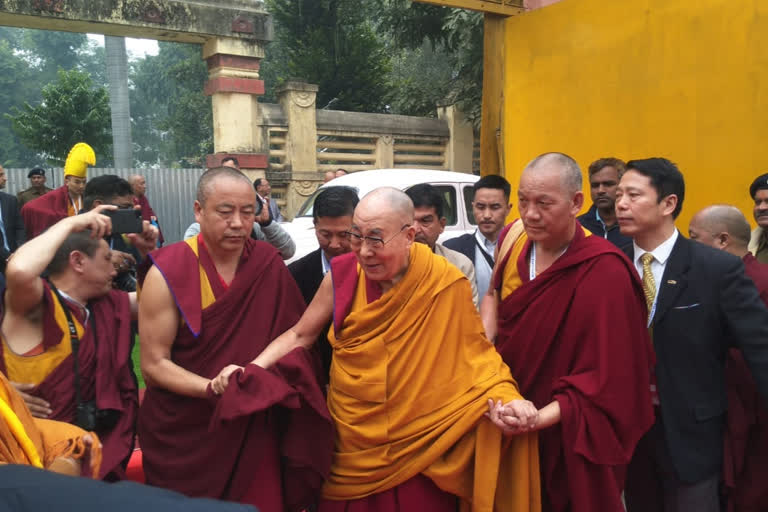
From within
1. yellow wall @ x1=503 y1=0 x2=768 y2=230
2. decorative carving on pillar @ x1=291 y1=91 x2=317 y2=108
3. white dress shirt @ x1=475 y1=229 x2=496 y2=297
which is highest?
decorative carving on pillar @ x1=291 y1=91 x2=317 y2=108

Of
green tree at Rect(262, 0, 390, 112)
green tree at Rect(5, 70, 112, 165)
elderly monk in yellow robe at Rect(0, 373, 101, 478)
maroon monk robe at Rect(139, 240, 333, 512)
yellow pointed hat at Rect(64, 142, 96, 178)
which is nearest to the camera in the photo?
elderly monk in yellow robe at Rect(0, 373, 101, 478)

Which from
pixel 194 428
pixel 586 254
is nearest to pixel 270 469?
pixel 194 428

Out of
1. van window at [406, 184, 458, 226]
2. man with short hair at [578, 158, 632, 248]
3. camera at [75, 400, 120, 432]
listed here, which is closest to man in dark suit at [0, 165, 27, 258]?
camera at [75, 400, 120, 432]

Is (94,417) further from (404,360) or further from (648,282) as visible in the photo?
(648,282)

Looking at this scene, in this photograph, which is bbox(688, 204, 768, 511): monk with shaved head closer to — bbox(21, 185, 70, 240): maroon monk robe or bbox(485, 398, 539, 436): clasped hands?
bbox(485, 398, 539, 436): clasped hands

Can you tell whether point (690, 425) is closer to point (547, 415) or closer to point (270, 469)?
point (547, 415)

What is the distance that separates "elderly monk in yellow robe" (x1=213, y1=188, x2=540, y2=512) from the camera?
2.33 meters

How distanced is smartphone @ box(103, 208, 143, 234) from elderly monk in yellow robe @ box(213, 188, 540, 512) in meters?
0.81

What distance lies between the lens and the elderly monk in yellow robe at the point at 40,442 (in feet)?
5.02

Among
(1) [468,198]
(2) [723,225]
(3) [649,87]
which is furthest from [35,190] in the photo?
(2) [723,225]

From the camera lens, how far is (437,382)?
7.77ft

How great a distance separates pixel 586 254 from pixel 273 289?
123 cm

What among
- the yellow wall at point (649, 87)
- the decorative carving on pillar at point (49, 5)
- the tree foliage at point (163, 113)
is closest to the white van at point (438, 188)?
the yellow wall at point (649, 87)

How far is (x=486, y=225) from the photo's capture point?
412 cm
